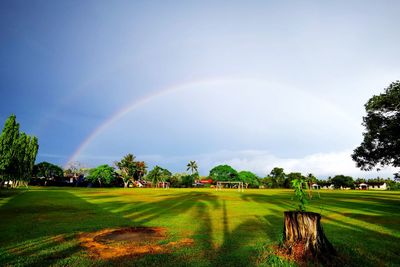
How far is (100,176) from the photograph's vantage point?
101688 millimetres

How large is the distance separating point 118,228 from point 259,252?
734cm

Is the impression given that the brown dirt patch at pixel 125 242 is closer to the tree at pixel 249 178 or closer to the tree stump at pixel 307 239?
the tree stump at pixel 307 239

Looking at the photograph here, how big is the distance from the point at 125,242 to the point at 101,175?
99.6m

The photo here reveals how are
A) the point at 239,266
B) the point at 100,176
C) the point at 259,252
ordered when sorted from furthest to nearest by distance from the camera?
1. the point at 100,176
2. the point at 259,252
3. the point at 239,266

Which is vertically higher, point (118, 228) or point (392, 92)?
point (392, 92)

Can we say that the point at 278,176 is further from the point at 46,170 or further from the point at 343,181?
the point at 46,170

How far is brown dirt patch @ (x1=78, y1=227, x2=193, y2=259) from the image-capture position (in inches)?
334

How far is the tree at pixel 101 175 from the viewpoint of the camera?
101m

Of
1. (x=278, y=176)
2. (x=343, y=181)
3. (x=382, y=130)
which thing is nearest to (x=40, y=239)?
(x=382, y=130)

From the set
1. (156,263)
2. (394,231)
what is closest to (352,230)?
(394,231)

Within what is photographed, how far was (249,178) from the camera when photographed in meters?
124

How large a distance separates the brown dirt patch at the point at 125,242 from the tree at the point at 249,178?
112 meters

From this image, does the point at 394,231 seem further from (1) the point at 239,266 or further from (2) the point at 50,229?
(2) the point at 50,229

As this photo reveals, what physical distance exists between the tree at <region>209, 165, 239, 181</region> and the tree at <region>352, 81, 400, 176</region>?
93779 millimetres
